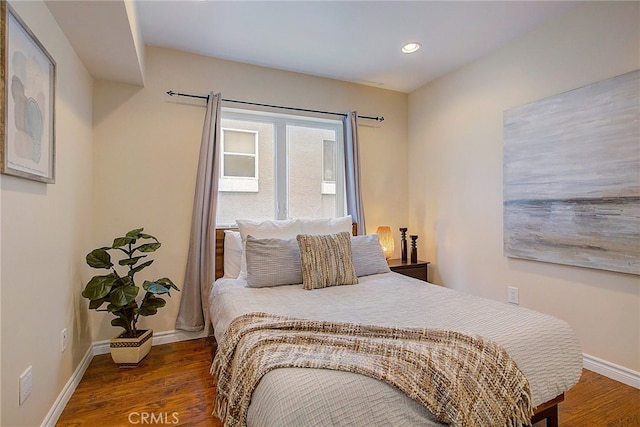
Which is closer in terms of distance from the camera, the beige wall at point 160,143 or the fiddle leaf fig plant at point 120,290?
the fiddle leaf fig plant at point 120,290

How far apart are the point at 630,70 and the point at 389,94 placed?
85.7 inches

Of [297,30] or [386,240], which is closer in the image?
[297,30]

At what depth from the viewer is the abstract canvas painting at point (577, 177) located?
6.63ft

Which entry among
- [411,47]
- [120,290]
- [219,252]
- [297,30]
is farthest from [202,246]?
[411,47]

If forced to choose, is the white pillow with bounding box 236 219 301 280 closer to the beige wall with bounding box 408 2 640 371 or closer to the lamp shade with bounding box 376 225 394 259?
the lamp shade with bounding box 376 225 394 259

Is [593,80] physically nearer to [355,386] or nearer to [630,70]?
[630,70]

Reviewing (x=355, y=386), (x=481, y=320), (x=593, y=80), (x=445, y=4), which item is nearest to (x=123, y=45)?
(x=445, y=4)

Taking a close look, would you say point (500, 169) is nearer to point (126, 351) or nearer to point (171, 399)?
point (171, 399)

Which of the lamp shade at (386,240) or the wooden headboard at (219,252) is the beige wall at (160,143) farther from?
the lamp shade at (386,240)

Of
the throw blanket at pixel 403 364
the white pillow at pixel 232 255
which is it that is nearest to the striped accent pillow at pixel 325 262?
the white pillow at pixel 232 255

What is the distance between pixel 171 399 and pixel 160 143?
6.55 feet

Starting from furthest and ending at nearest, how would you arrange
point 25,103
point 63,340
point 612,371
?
1. point 612,371
2. point 63,340
3. point 25,103

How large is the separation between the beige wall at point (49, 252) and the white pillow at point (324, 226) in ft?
5.54

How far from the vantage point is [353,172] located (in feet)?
11.2
